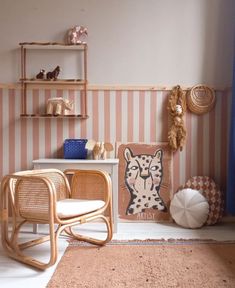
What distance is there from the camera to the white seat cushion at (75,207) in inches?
71.9

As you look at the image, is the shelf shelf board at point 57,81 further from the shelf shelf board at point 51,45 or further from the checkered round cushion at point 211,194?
the checkered round cushion at point 211,194

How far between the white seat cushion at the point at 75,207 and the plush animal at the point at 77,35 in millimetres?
1486

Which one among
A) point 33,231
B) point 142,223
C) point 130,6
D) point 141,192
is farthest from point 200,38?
point 33,231

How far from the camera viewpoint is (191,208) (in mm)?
2604

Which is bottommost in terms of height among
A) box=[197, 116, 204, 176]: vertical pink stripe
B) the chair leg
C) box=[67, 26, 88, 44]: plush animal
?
the chair leg

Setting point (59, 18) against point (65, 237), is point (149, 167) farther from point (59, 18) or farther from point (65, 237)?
point (59, 18)

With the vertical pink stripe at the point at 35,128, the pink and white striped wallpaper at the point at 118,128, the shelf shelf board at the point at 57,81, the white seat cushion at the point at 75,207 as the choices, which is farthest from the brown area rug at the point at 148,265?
the shelf shelf board at the point at 57,81

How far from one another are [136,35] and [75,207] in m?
1.72

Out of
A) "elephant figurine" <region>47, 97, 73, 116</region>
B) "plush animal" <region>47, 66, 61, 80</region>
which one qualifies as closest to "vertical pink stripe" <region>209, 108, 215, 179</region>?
"elephant figurine" <region>47, 97, 73, 116</region>

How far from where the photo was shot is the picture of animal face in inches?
112

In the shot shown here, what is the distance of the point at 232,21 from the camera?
111 inches

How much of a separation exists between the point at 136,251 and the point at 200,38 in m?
1.95

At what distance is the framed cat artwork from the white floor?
0.11 meters

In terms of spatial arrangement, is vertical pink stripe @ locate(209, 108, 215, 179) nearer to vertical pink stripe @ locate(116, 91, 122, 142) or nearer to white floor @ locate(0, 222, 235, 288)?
white floor @ locate(0, 222, 235, 288)
